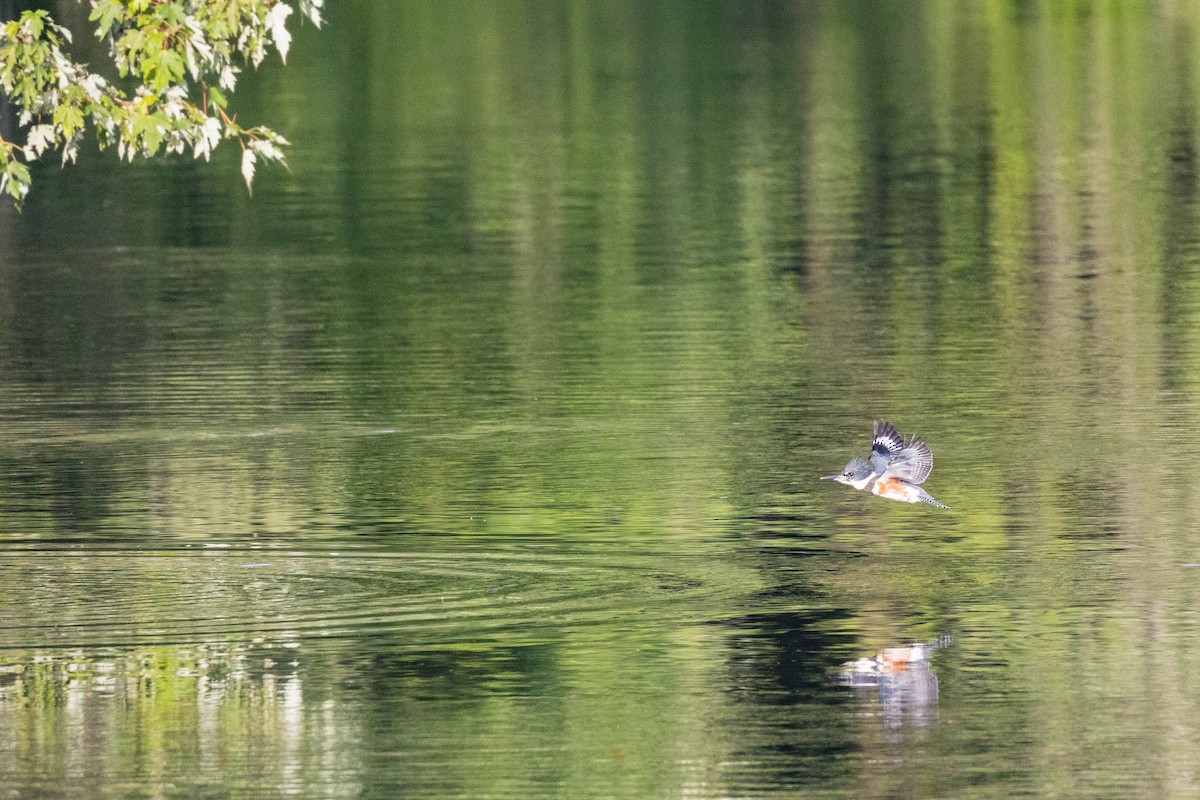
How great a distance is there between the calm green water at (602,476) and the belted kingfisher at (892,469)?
37cm

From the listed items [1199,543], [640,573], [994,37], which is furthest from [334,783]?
[994,37]

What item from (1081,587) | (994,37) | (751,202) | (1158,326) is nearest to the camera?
(1081,587)

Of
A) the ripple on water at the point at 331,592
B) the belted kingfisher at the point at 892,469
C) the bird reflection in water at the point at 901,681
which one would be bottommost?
the bird reflection in water at the point at 901,681

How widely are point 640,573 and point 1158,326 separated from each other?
30.3 feet

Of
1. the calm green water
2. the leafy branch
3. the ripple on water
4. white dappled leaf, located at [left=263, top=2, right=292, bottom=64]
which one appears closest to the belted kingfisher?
the calm green water

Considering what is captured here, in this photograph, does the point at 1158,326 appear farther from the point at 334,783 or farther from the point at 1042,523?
the point at 334,783

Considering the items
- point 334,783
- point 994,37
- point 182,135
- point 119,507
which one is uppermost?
point 994,37

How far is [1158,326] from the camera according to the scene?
21.5 meters

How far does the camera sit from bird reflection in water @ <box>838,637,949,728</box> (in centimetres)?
1039

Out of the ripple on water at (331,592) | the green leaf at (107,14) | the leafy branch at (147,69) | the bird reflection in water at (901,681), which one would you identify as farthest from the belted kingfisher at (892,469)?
the green leaf at (107,14)

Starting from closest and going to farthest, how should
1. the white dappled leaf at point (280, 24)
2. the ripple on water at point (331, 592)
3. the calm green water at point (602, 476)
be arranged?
the calm green water at point (602, 476)
the ripple on water at point (331, 592)
the white dappled leaf at point (280, 24)

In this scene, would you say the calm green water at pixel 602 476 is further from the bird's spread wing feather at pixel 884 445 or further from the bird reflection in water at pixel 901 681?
the bird's spread wing feather at pixel 884 445

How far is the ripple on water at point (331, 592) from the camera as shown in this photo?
476 inches

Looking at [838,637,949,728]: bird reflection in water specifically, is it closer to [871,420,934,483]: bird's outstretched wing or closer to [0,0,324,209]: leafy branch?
[871,420,934,483]: bird's outstretched wing
